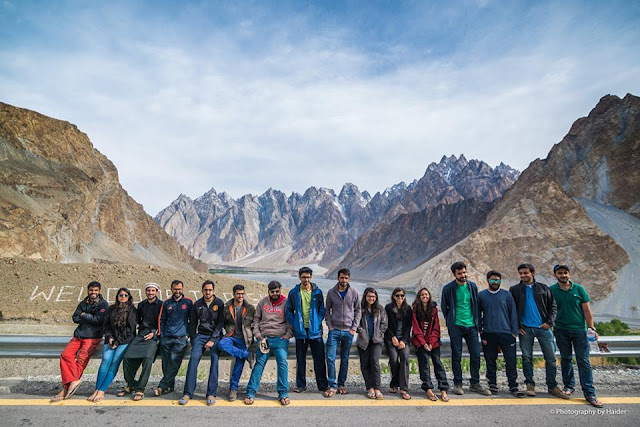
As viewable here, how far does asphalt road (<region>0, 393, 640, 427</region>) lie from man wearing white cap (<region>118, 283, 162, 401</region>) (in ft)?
1.02

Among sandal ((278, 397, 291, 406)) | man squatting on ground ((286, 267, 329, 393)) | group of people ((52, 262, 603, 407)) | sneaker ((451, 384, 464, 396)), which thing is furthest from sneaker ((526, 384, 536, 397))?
sandal ((278, 397, 291, 406))

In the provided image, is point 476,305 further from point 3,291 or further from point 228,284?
point 228,284

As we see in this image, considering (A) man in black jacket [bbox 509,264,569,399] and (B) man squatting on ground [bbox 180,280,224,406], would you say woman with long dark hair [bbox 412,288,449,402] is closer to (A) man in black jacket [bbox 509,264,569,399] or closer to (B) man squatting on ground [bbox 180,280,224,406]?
(A) man in black jacket [bbox 509,264,569,399]

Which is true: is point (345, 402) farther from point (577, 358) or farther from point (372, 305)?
point (577, 358)

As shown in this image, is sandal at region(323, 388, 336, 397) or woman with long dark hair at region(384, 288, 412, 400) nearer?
sandal at region(323, 388, 336, 397)

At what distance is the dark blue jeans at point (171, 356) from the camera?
5705mm

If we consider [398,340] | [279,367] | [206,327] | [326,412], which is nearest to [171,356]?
[206,327]

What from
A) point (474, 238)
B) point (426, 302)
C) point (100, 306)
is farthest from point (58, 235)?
point (474, 238)

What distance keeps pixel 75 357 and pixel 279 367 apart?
3.12 meters

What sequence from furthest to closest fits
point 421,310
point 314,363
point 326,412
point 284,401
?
point 421,310 → point 314,363 → point 284,401 → point 326,412

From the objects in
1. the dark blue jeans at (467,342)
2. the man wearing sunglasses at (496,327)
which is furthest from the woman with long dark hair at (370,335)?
the man wearing sunglasses at (496,327)

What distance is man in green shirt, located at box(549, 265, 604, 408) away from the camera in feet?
18.7

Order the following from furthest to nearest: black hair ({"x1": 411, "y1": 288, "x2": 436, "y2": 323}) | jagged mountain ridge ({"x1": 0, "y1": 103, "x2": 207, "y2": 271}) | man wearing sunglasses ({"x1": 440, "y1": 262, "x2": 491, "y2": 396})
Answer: jagged mountain ridge ({"x1": 0, "y1": 103, "x2": 207, "y2": 271})
black hair ({"x1": 411, "y1": 288, "x2": 436, "y2": 323})
man wearing sunglasses ({"x1": 440, "y1": 262, "x2": 491, "y2": 396})

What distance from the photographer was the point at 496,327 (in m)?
6.03
